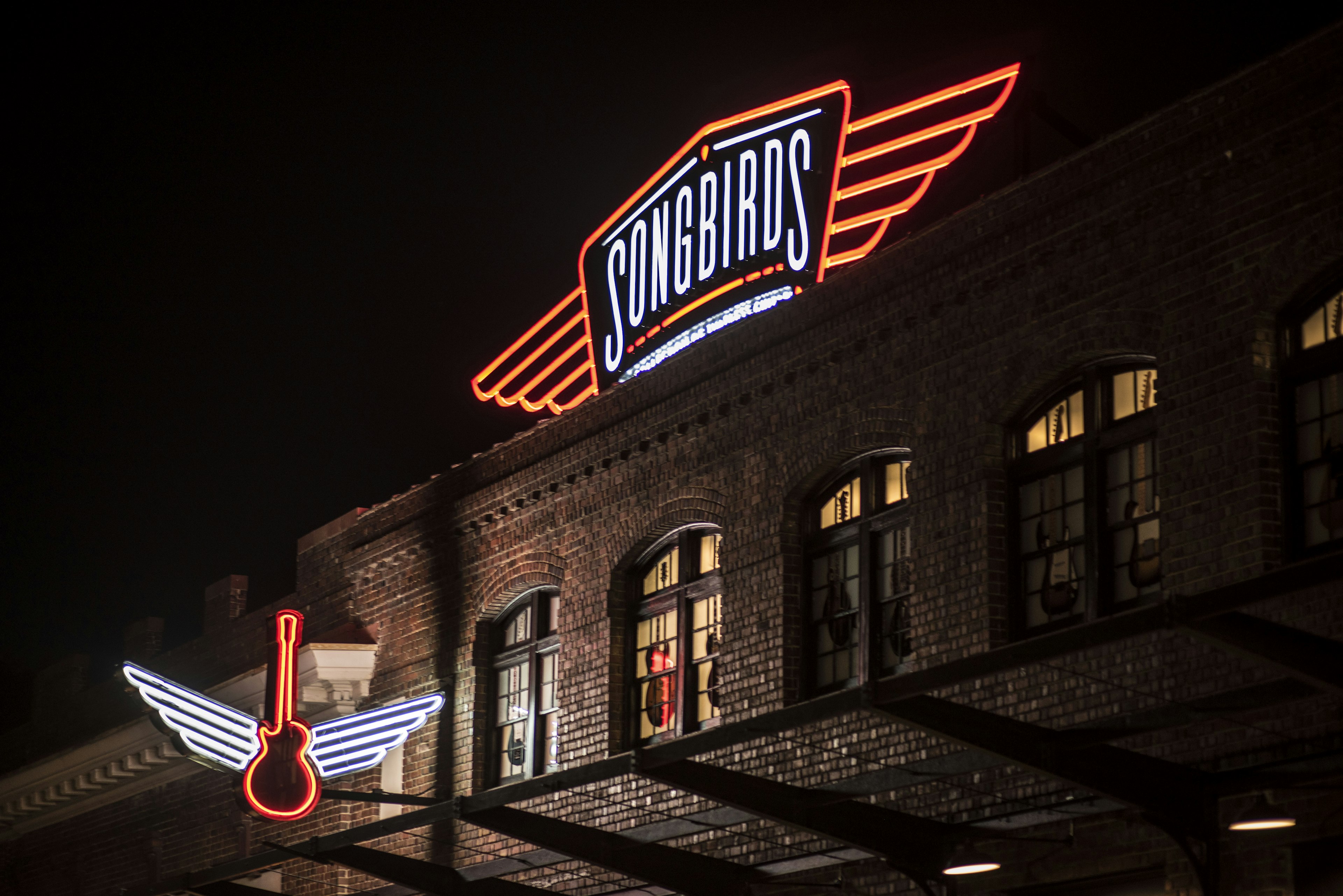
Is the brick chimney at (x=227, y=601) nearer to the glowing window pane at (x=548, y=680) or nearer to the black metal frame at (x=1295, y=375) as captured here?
the glowing window pane at (x=548, y=680)

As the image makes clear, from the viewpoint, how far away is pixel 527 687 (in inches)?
785

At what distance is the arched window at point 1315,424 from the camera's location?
12297mm

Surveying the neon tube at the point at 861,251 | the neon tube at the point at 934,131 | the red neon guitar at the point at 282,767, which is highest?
the neon tube at the point at 934,131

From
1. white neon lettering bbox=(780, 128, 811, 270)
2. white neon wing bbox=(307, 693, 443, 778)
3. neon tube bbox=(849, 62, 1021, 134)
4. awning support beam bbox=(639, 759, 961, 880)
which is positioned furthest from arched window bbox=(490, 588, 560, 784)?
neon tube bbox=(849, 62, 1021, 134)

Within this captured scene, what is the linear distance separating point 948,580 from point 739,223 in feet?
15.5

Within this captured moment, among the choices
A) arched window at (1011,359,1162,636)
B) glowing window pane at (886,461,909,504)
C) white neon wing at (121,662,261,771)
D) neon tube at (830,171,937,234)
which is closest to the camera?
arched window at (1011,359,1162,636)

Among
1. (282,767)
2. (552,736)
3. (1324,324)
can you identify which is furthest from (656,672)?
(1324,324)

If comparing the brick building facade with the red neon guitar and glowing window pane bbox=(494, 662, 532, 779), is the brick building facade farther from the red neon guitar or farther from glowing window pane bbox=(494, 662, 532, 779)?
the red neon guitar

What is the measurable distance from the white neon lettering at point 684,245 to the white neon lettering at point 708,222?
164 millimetres

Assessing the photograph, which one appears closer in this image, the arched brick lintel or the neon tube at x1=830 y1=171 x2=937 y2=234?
the neon tube at x1=830 y1=171 x2=937 y2=234

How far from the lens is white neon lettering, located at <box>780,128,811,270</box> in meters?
17.2

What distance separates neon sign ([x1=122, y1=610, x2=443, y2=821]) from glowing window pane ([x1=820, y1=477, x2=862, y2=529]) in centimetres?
526

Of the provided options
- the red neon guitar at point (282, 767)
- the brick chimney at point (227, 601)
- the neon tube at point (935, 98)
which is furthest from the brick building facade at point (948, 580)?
the brick chimney at point (227, 601)

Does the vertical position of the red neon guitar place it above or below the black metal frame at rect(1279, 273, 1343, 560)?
below
